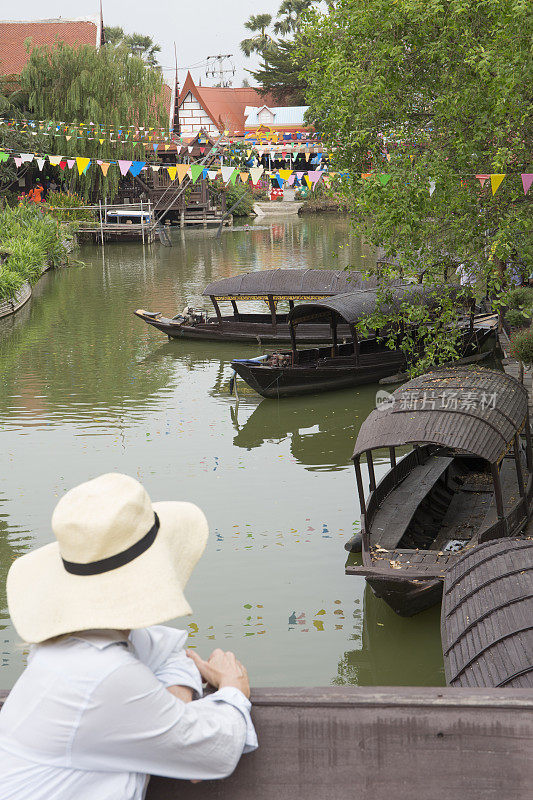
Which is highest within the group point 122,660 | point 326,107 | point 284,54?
point 284,54

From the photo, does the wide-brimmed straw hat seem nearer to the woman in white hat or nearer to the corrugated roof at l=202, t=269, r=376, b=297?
the woman in white hat

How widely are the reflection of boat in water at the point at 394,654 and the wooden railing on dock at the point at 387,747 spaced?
4.41m

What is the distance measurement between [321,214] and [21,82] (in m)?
20.2

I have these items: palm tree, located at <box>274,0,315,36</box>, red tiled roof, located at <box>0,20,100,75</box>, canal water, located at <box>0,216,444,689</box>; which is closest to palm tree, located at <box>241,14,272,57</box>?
palm tree, located at <box>274,0,315,36</box>

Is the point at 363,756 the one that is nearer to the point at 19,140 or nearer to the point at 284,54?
the point at 19,140

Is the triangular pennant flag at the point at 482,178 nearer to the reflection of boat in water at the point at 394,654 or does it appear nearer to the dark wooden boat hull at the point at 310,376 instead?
the dark wooden boat hull at the point at 310,376

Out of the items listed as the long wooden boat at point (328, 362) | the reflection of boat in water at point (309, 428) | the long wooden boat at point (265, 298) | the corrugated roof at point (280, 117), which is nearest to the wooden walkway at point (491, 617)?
the reflection of boat in water at point (309, 428)

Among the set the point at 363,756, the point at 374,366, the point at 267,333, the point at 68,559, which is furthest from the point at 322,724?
the point at 267,333

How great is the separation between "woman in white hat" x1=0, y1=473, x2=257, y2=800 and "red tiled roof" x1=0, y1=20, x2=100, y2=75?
4762 centimetres

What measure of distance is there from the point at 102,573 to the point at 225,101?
64783 millimetres

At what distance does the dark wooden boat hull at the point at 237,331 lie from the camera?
1892 centimetres

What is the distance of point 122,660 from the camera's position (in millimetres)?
2016

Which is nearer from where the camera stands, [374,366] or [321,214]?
[374,366]

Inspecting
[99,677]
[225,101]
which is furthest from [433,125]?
[225,101]
